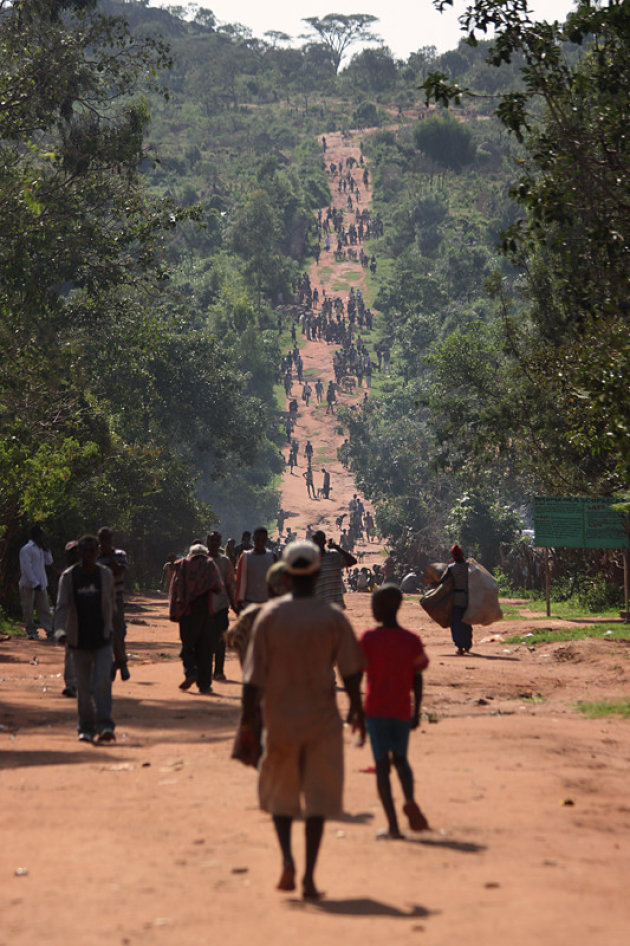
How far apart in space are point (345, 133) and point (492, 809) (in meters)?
148

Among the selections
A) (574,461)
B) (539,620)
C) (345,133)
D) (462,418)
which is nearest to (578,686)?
(539,620)

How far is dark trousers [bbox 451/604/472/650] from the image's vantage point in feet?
63.6

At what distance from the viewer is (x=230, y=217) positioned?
112 meters

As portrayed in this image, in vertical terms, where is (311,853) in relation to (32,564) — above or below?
below

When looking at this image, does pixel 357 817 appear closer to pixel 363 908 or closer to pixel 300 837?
pixel 300 837

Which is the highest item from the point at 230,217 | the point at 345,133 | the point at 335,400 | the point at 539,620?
the point at 345,133

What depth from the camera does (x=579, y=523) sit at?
24.5m

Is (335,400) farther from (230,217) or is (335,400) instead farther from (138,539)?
(138,539)

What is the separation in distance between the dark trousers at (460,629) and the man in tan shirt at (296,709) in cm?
1321

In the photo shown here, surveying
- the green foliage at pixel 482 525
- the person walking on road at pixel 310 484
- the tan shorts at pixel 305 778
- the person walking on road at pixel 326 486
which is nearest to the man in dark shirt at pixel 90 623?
the tan shorts at pixel 305 778

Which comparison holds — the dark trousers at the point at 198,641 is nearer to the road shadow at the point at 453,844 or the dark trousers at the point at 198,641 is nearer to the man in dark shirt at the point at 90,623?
the man in dark shirt at the point at 90,623

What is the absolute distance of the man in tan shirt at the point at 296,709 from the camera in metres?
6.13

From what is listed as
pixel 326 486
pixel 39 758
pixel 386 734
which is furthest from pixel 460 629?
pixel 326 486

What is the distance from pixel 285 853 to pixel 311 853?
0.17m
